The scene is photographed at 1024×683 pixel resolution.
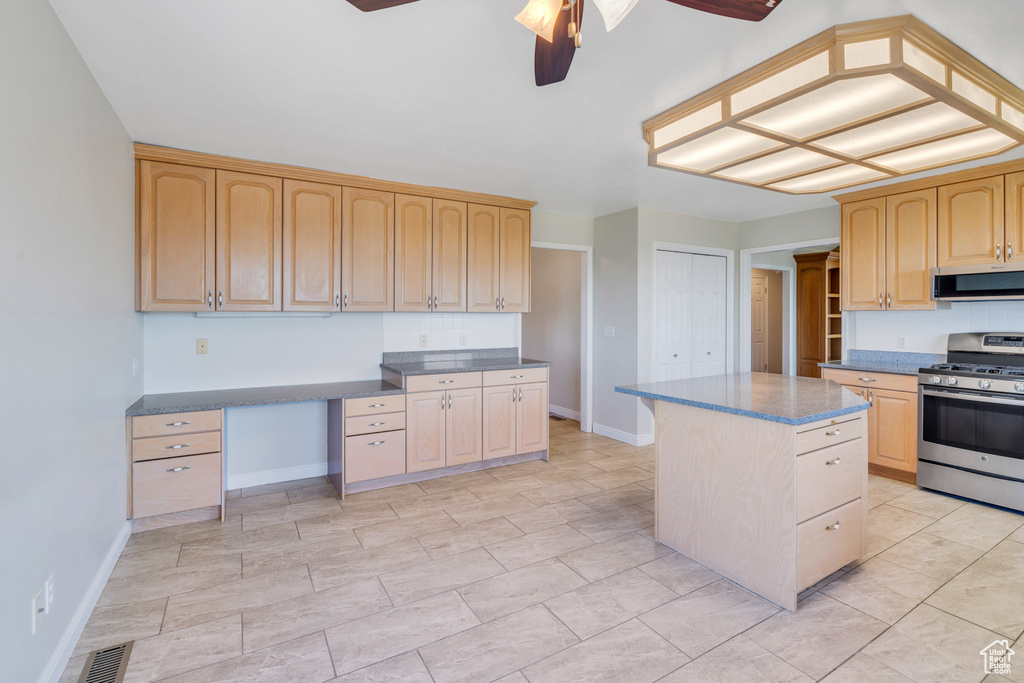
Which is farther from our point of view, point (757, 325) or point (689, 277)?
point (757, 325)

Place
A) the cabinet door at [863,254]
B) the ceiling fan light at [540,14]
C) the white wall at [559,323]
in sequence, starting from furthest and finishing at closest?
the white wall at [559,323] < the cabinet door at [863,254] < the ceiling fan light at [540,14]

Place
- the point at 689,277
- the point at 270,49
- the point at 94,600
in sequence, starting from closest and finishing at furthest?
the point at 270,49 → the point at 94,600 → the point at 689,277

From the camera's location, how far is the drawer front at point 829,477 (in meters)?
2.16

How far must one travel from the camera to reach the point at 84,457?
82.4 inches

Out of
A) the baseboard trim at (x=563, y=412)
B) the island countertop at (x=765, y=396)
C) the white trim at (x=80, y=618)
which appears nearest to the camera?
the white trim at (x=80, y=618)

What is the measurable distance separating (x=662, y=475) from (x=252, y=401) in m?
2.62

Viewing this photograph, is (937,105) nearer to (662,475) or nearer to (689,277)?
(662,475)

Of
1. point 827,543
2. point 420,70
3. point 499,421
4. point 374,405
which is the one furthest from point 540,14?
point 499,421

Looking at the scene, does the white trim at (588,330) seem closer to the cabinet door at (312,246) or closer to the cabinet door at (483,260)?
the cabinet door at (483,260)

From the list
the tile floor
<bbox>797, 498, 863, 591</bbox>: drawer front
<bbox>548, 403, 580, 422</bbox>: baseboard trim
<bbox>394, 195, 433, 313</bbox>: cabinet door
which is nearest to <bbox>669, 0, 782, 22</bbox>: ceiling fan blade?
<bbox>797, 498, 863, 591</bbox>: drawer front

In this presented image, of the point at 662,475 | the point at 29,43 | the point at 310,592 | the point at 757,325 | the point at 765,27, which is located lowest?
the point at 310,592

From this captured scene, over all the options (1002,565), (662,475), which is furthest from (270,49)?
(1002,565)

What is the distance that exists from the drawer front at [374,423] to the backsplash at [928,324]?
416 centimetres

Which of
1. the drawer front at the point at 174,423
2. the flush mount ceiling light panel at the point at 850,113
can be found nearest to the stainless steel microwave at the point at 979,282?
the flush mount ceiling light panel at the point at 850,113
